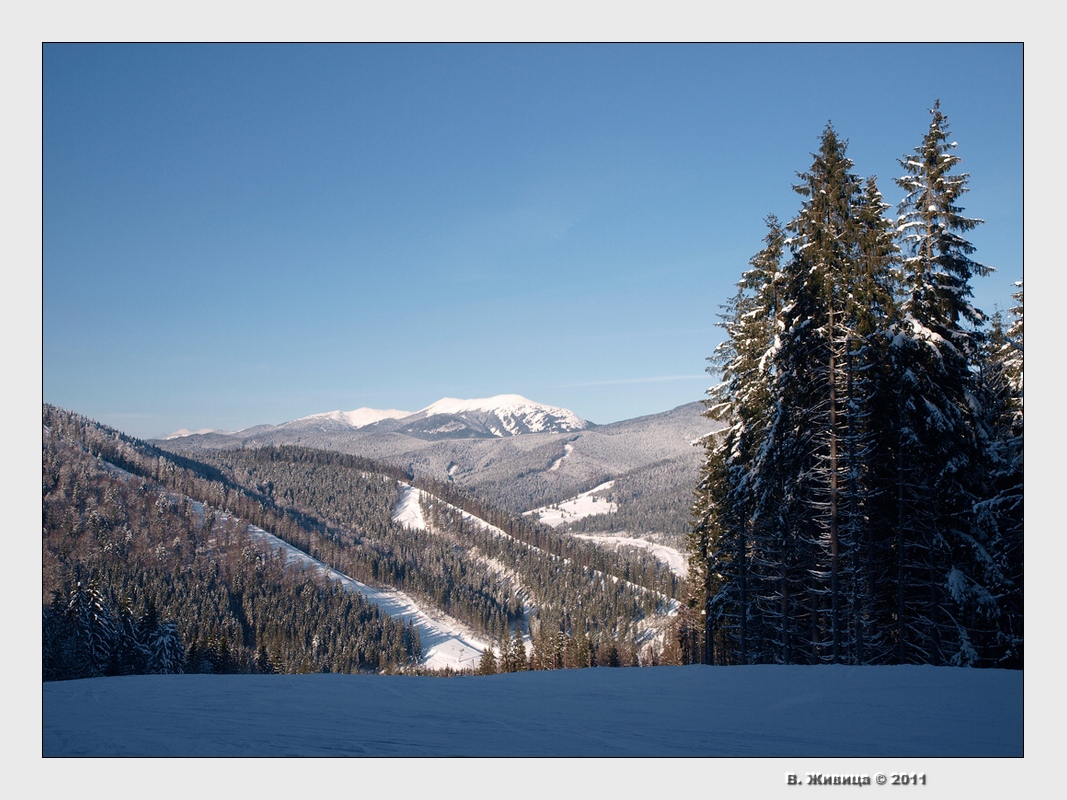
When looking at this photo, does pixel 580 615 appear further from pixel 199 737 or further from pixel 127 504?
pixel 199 737

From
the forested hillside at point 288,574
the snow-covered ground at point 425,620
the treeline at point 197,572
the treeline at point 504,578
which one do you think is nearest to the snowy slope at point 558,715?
the forested hillside at point 288,574

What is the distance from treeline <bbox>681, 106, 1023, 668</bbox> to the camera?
13969 mm

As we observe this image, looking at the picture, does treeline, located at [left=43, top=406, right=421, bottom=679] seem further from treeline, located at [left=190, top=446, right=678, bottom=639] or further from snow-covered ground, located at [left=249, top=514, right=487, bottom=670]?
treeline, located at [left=190, top=446, right=678, bottom=639]

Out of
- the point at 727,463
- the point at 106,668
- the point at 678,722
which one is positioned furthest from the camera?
the point at 106,668

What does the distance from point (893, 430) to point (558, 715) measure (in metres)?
10.9

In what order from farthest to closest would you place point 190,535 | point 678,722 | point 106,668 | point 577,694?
1. point 190,535
2. point 106,668
3. point 577,694
4. point 678,722

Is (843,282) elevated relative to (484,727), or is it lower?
elevated

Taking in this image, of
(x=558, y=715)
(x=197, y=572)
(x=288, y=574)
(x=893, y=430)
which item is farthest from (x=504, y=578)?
(x=558, y=715)

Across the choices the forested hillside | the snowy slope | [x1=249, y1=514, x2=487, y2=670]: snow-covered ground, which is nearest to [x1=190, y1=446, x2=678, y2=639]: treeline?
the forested hillside

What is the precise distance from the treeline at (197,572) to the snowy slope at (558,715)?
50.0m

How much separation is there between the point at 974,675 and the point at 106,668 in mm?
41288

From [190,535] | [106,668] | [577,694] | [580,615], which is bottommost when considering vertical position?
[580,615]

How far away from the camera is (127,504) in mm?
156000
